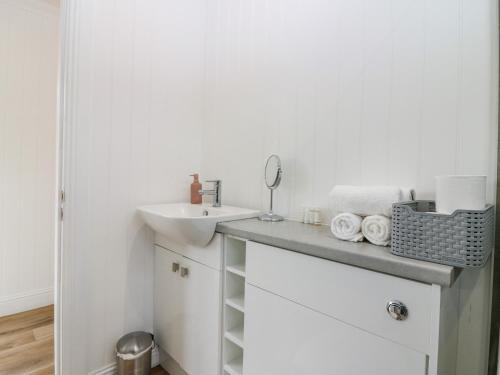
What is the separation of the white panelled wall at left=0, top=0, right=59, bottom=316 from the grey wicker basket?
2.58 metres

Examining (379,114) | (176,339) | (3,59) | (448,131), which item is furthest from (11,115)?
(448,131)

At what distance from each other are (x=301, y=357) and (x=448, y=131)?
2.99 feet

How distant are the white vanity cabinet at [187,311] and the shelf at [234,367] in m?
0.05

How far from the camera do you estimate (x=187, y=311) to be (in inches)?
55.0

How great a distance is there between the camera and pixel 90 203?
1435 mm

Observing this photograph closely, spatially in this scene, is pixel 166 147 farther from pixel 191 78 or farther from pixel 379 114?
pixel 379 114

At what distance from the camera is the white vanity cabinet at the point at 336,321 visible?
67 cm

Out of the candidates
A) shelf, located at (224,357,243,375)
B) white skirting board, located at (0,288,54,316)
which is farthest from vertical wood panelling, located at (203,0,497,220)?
white skirting board, located at (0,288,54,316)

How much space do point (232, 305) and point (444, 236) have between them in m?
0.83

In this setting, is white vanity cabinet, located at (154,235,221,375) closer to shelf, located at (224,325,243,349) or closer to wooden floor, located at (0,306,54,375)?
shelf, located at (224,325,243,349)

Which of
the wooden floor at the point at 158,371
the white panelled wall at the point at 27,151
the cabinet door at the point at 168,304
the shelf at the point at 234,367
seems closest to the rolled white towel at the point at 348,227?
the shelf at the point at 234,367

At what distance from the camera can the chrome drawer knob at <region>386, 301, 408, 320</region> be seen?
0.68 metres

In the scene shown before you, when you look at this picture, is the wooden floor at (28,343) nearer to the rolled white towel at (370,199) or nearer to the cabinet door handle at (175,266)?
the cabinet door handle at (175,266)

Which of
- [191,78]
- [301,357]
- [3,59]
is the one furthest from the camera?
[3,59]
